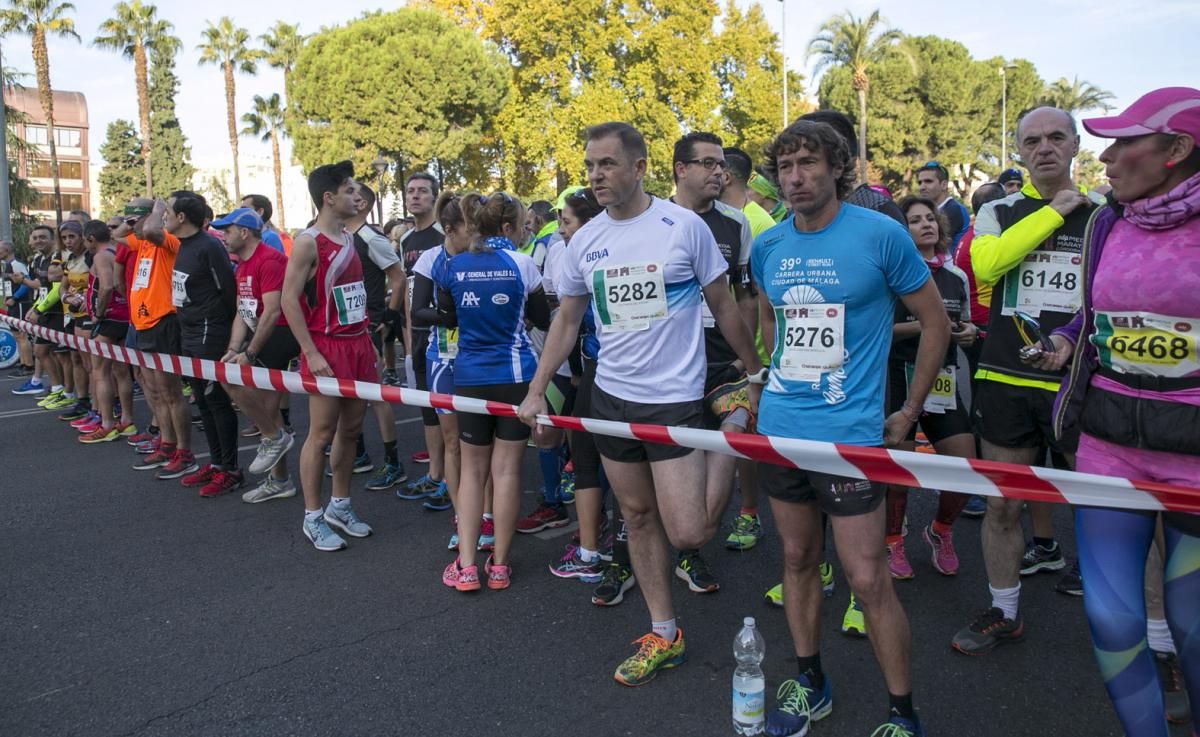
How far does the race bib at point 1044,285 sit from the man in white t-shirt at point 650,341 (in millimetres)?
1128

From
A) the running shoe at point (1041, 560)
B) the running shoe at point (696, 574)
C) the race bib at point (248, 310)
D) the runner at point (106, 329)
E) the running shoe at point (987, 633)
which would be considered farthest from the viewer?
the runner at point (106, 329)

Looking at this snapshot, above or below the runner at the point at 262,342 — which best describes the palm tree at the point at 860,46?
above

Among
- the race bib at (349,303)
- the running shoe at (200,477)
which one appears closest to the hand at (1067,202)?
the race bib at (349,303)

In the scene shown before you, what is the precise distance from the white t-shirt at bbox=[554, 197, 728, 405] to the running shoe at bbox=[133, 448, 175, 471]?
535cm

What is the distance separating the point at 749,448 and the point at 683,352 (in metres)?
0.58

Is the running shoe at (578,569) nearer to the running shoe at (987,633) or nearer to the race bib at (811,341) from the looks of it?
the running shoe at (987,633)

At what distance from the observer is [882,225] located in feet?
9.07

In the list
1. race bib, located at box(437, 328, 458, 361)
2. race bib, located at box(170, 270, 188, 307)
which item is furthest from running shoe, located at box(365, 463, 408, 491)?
race bib, located at box(170, 270, 188, 307)

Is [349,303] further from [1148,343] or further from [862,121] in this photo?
[862,121]

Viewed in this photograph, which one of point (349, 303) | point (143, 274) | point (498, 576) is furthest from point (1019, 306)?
point (143, 274)

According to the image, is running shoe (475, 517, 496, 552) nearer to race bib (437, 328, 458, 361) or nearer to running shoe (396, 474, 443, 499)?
race bib (437, 328, 458, 361)

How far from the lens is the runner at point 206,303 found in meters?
6.42

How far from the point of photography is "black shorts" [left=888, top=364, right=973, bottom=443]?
4.18 metres

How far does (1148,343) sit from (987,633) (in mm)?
1645
